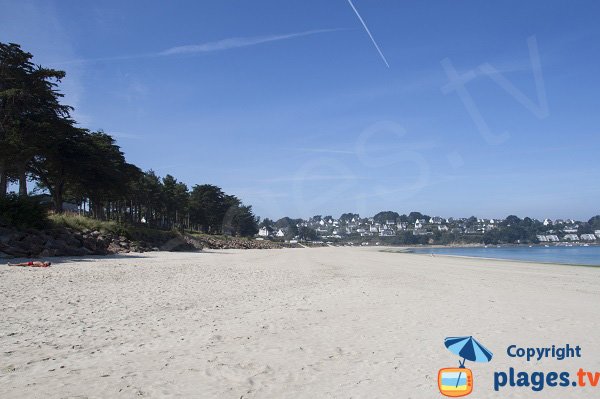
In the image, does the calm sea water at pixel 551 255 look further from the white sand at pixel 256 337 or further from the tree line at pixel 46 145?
the tree line at pixel 46 145

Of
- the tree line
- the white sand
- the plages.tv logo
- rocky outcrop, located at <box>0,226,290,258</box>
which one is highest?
the tree line

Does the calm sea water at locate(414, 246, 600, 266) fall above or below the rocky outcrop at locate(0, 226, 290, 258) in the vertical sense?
below

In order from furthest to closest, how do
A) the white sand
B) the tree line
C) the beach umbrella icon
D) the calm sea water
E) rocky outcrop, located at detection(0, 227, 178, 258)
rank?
the calm sea water
the tree line
rocky outcrop, located at detection(0, 227, 178, 258)
the beach umbrella icon
the white sand

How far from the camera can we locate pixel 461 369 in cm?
569

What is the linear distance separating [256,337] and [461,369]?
3238 millimetres

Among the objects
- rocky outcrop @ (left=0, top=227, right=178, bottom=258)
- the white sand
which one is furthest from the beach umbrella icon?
rocky outcrop @ (left=0, top=227, right=178, bottom=258)

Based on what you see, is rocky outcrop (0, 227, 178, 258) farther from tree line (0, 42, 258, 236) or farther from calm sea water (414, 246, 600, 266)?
calm sea water (414, 246, 600, 266)

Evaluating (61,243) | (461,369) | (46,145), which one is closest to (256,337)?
(461,369)

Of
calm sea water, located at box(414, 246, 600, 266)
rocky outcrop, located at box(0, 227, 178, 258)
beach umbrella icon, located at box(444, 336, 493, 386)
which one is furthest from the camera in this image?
calm sea water, located at box(414, 246, 600, 266)

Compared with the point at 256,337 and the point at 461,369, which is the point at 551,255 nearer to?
the point at 461,369

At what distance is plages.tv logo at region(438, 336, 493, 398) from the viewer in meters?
4.98

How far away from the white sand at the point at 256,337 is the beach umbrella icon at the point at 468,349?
185mm

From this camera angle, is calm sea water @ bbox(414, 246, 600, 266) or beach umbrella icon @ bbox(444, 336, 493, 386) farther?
calm sea water @ bbox(414, 246, 600, 266)

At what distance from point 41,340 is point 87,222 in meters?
24.3
